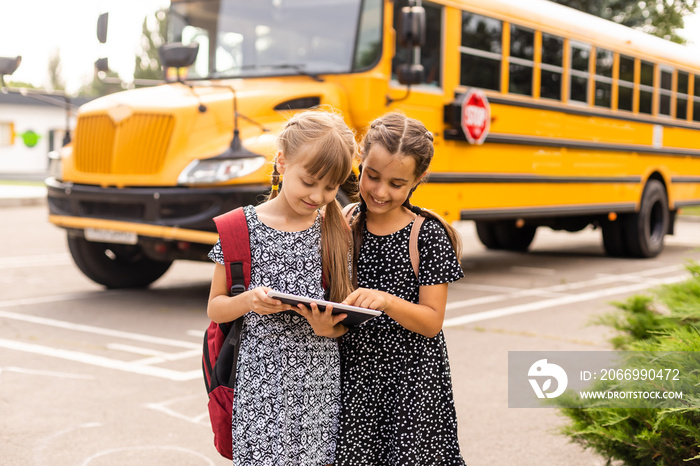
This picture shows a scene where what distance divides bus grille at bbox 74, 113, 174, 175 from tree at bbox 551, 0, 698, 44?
16.2 metres

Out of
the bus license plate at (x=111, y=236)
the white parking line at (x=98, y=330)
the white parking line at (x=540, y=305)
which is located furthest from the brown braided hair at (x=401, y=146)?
the bus license plate at (x=111, y=236)

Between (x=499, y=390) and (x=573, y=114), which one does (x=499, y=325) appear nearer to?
(x=499, y=390)

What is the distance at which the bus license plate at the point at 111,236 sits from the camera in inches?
237

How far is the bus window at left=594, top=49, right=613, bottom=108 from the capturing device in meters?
9.30

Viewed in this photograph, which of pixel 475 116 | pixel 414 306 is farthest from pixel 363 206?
pixel 475 116

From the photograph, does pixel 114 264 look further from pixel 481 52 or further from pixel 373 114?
pixel 481 52

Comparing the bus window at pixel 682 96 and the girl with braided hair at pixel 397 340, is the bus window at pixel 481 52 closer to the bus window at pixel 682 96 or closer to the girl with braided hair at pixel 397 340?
the bus window at pixel 682 96

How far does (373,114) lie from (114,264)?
2462 mm

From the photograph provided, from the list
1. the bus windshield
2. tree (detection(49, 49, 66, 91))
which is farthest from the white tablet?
tree (detection(49, 49, 66, 91))

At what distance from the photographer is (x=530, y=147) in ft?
27.3

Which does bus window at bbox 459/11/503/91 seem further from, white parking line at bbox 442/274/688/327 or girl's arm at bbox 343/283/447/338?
girl's arm at bbox 343/283/447/338

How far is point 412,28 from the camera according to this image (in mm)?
6156

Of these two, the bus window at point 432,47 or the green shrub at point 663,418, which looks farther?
the bus window at point 432,47

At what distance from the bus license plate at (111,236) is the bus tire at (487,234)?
6.01 meters
